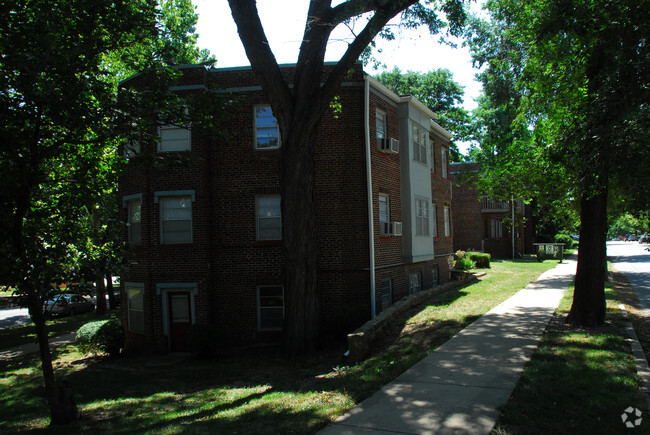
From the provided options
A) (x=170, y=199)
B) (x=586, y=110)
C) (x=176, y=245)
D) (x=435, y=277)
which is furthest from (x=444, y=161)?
(x=586, y=110)

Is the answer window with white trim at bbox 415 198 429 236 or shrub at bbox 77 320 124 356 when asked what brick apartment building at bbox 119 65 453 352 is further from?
window with white trim at bbox 415 198 429 236

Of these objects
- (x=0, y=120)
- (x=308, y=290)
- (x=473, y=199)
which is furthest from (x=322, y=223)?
(x=473, y=199)

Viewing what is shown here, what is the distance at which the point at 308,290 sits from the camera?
12250 millimetres

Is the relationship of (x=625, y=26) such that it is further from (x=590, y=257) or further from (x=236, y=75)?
(x=236, y=75)

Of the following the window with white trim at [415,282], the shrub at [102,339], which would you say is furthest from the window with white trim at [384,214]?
the shrub at [102,339]

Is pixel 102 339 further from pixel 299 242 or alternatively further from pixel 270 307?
pixel 299 242

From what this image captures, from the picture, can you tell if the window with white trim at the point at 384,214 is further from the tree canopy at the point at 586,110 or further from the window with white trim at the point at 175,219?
the window with white trim at the point at 175,219

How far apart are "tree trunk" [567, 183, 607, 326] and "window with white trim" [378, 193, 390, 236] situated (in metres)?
6.90

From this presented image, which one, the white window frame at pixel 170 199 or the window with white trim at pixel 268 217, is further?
the window with white trim at pixel 268 217

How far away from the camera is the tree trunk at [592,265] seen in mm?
10281

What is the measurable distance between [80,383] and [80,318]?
1621 cm

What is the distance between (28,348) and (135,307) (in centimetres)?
605

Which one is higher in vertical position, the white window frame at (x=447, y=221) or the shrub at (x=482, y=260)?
the white window frame at (x=447, y=221)

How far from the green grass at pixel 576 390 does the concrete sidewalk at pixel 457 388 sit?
22cm
